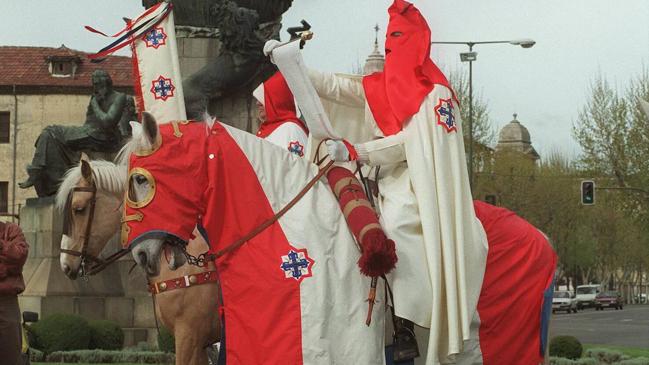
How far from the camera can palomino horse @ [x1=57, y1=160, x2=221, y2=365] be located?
9391 millimetres

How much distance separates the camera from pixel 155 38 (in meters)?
11.4

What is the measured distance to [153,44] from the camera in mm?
11414

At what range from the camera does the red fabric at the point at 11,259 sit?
1138 cm

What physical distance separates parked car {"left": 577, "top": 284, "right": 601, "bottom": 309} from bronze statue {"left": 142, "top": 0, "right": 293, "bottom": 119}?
57966 millimetres

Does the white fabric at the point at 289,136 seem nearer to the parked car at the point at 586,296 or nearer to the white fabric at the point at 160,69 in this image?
the white fabric at the point at 160,69

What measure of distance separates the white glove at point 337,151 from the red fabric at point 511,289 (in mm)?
1383

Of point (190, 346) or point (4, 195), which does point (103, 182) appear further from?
point (4, 195)

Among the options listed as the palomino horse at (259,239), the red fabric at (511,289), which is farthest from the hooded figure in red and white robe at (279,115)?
the palomino horse at (259,239)

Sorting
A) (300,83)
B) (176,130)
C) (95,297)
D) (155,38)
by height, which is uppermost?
(155,38)

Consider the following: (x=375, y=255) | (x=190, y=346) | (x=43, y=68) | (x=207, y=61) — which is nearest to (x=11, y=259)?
(x=190, y=346)

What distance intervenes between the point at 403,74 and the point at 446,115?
416mm

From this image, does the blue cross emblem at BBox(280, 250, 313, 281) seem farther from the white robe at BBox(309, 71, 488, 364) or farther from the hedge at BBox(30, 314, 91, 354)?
the hedge at BBox(30, 314, 91, 354)

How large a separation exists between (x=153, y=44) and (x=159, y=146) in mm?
4091

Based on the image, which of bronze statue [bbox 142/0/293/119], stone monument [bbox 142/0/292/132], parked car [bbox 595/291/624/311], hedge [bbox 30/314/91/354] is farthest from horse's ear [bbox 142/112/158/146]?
parked car [bbox 595/291/624/311]
